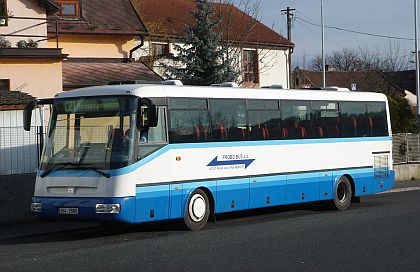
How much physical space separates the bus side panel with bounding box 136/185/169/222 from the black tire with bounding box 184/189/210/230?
68 centimetres

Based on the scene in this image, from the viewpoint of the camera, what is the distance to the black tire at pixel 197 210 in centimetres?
1596

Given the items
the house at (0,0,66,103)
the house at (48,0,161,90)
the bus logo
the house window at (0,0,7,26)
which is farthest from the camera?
the house at (48,0,161,90)

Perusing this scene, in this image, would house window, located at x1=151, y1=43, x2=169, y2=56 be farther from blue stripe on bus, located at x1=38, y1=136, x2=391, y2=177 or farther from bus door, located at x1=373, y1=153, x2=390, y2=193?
blue stripe on bus, located at x1=38, y1=136, x2=391, y2=177

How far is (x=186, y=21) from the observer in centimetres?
4244

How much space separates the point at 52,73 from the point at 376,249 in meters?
14.6

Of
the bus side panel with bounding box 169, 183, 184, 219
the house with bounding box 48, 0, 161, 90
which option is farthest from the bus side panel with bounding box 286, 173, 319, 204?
the house with bounding box 48, 0, 161, 90

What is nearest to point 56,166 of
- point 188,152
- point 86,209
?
point 86,209

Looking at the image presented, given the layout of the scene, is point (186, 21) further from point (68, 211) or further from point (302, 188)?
point (68, 211)

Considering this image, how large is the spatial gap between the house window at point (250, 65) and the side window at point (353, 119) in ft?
62.9

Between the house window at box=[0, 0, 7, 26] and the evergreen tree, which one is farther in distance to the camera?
the evergreen tree

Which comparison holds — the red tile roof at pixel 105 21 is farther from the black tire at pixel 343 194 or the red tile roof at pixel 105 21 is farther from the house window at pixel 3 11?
the black tire at pixel 343 194

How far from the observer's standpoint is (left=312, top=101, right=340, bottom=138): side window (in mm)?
19688

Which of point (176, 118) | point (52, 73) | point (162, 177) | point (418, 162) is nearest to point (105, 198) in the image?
point (162, 177)

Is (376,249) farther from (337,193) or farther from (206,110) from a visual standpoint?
(337,193)
